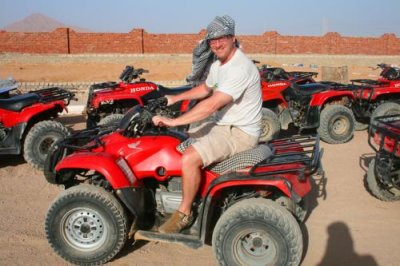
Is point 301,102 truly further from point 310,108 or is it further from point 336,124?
point 336,124

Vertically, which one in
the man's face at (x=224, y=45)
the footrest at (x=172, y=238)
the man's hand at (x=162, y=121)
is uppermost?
the man's face at (x=224, y=45)

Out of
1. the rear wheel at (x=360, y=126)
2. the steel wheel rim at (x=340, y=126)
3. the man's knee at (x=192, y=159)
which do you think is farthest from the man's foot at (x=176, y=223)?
the rear wheel at (x=360, y=126)

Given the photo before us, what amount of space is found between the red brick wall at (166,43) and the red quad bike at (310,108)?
20975mm

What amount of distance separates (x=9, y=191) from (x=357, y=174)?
15.7 feet

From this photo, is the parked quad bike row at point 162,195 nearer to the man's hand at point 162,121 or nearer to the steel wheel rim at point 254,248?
the steel wheel rim at point 254,248

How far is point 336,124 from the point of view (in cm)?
822

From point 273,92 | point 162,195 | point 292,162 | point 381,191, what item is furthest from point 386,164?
point 273,92

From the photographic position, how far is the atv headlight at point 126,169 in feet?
12.3

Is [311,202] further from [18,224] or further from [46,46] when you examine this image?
[46,46]

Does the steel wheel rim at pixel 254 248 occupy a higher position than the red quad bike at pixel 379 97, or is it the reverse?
the red quad bike at pixel 379 97

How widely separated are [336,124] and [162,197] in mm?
5181

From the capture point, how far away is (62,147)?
159 inches

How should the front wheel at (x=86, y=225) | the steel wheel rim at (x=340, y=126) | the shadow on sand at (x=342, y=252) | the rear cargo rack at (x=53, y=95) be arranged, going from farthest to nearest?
the steel wheel rim at (x=340, y=126)
the rear cargo rack at (x=53, y=95)
the shadow on sand at (x=342, y=252)
the front wheel at (x=86, y=225)

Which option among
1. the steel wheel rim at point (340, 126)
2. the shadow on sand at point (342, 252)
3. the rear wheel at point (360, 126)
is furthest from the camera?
the rear wheel at point (360, 126)
